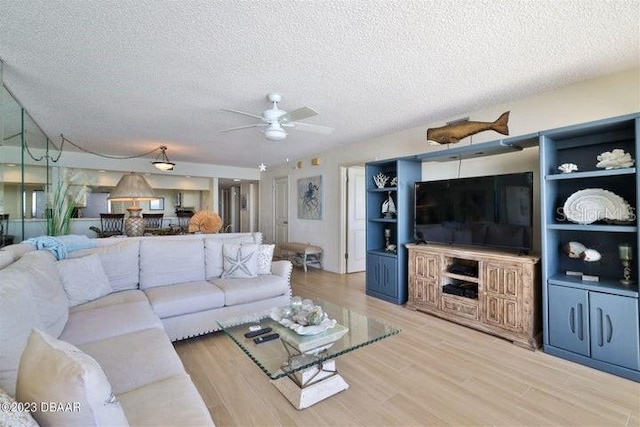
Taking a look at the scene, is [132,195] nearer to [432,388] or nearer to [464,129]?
[432,388]

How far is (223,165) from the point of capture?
7688 millimetres

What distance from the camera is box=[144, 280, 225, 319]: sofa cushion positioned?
8.50 feet

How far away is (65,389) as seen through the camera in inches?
30.3

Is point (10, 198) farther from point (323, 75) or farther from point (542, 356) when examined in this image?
point (542, 356)

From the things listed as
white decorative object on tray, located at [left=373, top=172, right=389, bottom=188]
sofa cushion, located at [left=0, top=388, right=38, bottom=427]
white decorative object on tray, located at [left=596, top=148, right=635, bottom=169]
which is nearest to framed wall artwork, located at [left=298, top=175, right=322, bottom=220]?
white decorative object on tray, located at [left=373, top=172, right=389, bottom=188]

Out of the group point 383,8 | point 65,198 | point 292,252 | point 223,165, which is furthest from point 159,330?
point 223,165

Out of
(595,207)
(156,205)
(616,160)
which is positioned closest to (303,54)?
(616,160)

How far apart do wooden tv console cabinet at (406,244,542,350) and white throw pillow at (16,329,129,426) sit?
302 cm

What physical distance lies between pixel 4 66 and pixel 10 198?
1.19 metres

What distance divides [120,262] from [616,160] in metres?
4.35

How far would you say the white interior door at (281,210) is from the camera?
7.24 meters

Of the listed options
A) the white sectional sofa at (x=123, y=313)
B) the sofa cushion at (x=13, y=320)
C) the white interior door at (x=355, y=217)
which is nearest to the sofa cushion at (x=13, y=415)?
the white sectional sofa at (x=123, y=313)

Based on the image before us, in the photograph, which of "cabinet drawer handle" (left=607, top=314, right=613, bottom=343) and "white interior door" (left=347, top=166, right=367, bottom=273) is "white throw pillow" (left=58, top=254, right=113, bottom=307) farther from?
"cabinet drawer handle" (left=607, top=314, right=613, bottom=343)

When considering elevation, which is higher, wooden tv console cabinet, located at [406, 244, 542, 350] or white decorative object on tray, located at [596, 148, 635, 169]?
white decorative object on tray, located at [596, 148, 635, 169]
